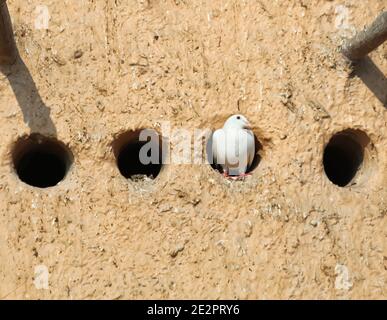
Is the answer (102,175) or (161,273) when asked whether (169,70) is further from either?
(161,273)

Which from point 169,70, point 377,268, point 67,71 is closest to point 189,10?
point 169,70

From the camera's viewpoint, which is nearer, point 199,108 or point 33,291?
point 33,291

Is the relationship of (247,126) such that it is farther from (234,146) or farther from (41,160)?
(41,160)

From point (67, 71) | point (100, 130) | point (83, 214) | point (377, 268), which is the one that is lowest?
point (377, 268)

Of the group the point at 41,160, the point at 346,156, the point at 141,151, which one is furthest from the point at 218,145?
the point at 41,160

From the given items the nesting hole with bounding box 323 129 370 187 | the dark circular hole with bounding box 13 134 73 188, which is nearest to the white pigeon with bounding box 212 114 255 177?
the nesting hole with bounding box 323 129 370 187

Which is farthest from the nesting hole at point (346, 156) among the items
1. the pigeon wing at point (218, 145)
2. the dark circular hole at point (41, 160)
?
the dark circular hole at point (41, 160)

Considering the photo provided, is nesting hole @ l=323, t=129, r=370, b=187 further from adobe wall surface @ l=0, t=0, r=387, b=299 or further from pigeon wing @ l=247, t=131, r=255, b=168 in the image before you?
pigeon wing @ l=247, t=131, r=255, b=168

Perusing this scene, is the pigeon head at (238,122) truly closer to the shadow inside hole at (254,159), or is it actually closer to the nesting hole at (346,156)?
the shadow inside hole at (254,159)

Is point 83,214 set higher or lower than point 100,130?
lower
